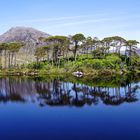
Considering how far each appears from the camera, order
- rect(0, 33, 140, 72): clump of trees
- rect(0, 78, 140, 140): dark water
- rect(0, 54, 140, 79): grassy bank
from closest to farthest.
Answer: rect(0, 78, 140, 140): dark water, rect(0, 54, 140, 79): grassy bank, rect(0, 33, 140, 72): clump of trees

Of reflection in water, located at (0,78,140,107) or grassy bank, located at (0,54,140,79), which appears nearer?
reflection in water, located at (0,78,140,107)

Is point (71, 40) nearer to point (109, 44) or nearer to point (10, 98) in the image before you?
point (109, 44)

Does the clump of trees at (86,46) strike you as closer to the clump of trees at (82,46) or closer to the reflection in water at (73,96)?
the clump of trees at (82,46)

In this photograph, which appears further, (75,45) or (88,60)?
(75,45)

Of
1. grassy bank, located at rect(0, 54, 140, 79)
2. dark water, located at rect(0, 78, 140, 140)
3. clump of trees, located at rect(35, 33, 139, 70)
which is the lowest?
dark water, located at rect(0, 78, 140, 140)

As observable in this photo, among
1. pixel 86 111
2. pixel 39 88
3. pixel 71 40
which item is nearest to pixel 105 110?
pixel 86 111

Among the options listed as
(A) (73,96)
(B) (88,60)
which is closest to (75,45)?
(B) (88,60)

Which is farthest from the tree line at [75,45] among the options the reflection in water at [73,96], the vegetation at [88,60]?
the reflection in water at [73,96]

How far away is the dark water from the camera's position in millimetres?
21781

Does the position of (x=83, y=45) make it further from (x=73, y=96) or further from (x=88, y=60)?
(x=73, y=96)

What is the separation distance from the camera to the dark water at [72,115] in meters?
21.8

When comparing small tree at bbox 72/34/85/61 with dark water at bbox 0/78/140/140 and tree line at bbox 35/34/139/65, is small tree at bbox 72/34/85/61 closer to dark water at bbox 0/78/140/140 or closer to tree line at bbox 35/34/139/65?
tree line at bbox 35/34/139/65

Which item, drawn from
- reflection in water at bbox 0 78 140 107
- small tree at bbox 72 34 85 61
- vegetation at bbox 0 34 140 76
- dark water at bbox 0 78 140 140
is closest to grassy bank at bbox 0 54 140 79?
vegetation at bbox 0 34 140 76

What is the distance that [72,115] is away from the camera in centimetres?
2800
